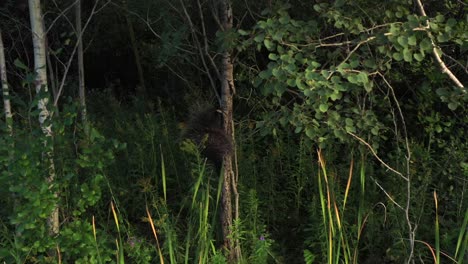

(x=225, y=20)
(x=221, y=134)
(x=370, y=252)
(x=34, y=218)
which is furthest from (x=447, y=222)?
(x=34, y=218)

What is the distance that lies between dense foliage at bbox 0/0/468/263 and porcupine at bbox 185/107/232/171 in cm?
7

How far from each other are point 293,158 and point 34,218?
2440 mm

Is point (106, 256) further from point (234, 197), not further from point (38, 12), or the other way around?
point (38, 12)

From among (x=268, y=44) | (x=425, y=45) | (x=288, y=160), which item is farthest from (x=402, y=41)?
(x=288, y=160)

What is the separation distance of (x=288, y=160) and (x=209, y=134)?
1.45 m

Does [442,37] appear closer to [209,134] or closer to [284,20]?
[284,20]

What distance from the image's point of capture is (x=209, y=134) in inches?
138

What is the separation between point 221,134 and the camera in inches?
139

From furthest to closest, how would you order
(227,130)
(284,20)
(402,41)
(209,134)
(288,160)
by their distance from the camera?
(288,160) < (227,130) < (209,134) < (284,20) < (402,41)

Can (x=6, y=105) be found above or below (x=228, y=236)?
above

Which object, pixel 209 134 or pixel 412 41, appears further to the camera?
pixel 209 134

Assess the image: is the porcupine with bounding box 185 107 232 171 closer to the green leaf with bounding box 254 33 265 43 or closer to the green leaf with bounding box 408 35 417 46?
the green leaf with bounding box 254 33 265 43

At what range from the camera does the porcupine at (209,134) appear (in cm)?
351

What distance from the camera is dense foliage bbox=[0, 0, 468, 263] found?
3.08 m
